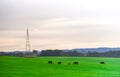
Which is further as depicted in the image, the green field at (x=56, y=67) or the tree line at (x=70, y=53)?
the tree line at (x=70, y=53)

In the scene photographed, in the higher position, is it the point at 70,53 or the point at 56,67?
the point at 70,53

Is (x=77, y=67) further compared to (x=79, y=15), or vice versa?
(x=77, y=67)

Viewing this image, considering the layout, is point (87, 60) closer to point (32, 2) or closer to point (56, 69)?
point (56, 69)

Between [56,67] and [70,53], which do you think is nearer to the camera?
[70,53]

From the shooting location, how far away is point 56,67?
30.1 feet

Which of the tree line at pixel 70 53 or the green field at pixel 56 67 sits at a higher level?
the tree line at pixel 70 53

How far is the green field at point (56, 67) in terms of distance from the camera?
8.48m

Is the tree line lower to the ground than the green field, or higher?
higher

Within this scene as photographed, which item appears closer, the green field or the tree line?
the green field

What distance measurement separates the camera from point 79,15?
8578 millimetres

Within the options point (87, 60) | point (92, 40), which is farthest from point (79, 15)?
point (87, 60)

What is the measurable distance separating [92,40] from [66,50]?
569mm

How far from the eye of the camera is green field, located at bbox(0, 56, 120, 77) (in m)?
8.48

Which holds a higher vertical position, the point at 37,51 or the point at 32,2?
the point at 32,2
